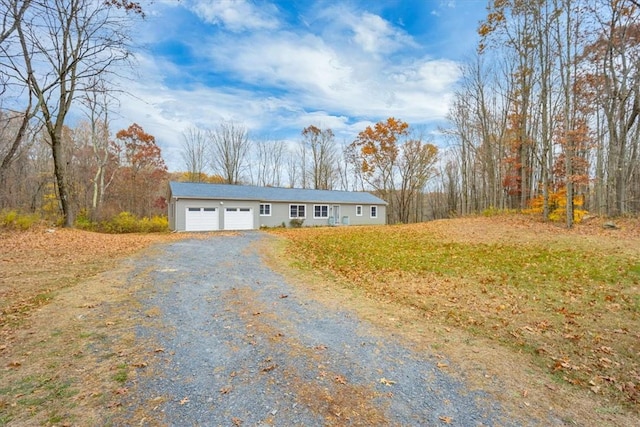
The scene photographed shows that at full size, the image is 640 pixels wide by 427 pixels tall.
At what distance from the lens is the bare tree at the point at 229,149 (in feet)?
104

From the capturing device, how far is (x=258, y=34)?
12.7 meters

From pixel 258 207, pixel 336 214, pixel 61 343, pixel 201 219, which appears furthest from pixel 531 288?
pixel 336 214

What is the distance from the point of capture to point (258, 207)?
2092 centimetres

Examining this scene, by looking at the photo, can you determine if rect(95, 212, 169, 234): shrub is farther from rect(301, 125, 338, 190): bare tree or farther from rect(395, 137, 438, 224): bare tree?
rect(395, 137, 438, 224): bare tree

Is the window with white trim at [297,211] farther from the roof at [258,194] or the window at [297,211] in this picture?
the roof at [258,194]

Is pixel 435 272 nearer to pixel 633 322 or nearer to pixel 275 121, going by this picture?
pixel 633 322

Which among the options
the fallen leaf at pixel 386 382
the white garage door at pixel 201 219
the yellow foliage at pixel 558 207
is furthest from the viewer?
the white garage door at pixel 201 219

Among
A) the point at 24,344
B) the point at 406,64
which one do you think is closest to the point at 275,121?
the point at 406,64

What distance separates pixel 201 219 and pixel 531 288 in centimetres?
1747

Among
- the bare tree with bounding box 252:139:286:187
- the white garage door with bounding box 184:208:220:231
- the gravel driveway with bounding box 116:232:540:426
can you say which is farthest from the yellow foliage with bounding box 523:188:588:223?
the bare tree with bounding box 252:139:286:187

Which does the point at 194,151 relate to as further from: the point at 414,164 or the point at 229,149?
the point at 414,164

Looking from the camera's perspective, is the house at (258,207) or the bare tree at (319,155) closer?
the house at (258,207)

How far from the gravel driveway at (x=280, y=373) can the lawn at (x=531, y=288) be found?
147 centimetres

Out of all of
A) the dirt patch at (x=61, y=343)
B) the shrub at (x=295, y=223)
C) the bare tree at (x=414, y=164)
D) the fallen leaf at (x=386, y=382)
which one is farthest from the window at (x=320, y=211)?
the fallen leaf at (x=386, y=382)
